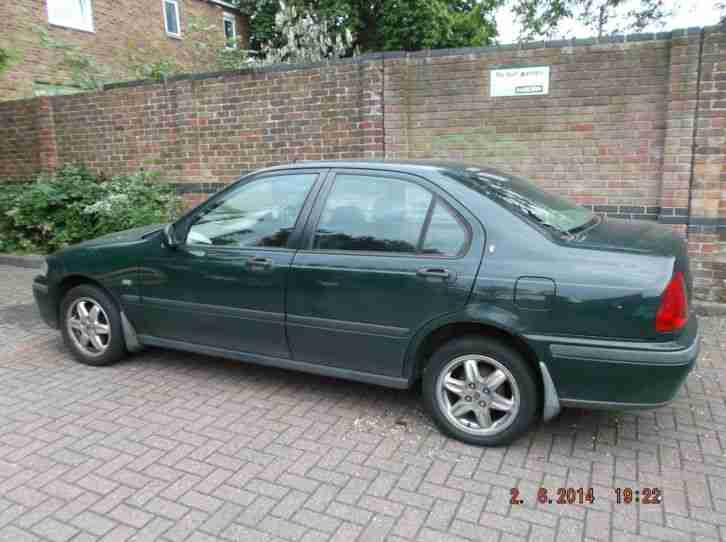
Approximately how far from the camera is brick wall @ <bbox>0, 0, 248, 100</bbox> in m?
13.5

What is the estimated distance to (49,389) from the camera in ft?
13.9

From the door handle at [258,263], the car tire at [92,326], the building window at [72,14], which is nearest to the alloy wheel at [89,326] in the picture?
the car tire at [92,326]

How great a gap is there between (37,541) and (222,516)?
82 centimetres

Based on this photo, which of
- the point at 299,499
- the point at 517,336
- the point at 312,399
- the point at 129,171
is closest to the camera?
the point at 299,499

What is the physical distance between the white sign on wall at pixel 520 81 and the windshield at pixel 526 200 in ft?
8.88

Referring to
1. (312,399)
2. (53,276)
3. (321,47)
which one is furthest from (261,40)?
(312,399)

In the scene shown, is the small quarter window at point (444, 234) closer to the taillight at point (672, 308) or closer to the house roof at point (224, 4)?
the taillight at point (672, 308)

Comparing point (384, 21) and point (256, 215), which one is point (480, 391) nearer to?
point (256, 215)

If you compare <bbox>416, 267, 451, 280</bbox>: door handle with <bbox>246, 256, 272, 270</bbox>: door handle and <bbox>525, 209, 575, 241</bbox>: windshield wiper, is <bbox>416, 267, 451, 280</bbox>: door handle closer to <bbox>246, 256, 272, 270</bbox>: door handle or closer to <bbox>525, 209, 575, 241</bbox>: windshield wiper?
<bbox>525, 209, 575, 241</bbox>: windshield wiper

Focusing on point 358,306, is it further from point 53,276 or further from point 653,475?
point 53,276

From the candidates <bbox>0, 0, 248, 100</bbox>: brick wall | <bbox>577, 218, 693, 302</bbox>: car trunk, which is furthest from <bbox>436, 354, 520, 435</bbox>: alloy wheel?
<bbox>0, 0, 248, 100</bbox>: brick wall

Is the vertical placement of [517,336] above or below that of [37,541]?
above

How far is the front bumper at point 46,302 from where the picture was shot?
4.80 m

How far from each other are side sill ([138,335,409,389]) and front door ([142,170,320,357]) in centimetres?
5
